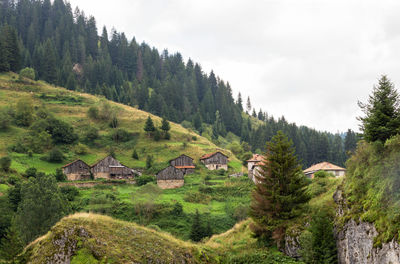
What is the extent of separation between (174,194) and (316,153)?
68.8 m

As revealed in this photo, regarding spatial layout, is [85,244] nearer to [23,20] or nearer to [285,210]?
[285,210]

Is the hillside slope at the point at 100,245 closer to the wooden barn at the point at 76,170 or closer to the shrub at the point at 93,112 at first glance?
the wooden barn at the point at 76,170

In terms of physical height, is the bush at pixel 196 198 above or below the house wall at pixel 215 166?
below

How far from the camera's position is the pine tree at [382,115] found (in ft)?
72.6

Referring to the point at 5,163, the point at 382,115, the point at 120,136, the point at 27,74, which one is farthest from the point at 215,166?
the point at 27,74

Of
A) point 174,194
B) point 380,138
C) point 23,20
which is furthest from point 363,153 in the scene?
point 23,20

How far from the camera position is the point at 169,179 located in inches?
2756

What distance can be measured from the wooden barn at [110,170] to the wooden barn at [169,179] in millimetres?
9630

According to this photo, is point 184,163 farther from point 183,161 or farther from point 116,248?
point 116,248

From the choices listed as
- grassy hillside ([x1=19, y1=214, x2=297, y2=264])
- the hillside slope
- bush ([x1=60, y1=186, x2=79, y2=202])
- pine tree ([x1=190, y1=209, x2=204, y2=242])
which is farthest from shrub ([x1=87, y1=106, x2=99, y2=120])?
the hillside slope

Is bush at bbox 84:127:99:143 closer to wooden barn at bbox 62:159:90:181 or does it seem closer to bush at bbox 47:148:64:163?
bush at bbox 47:148:64:163

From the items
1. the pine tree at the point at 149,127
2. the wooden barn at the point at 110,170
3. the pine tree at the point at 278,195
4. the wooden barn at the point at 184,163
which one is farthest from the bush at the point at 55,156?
the pine tree at the point at 278,195

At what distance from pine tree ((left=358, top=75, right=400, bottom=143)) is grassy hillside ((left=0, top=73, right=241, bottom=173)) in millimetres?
63823

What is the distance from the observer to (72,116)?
101562mm
